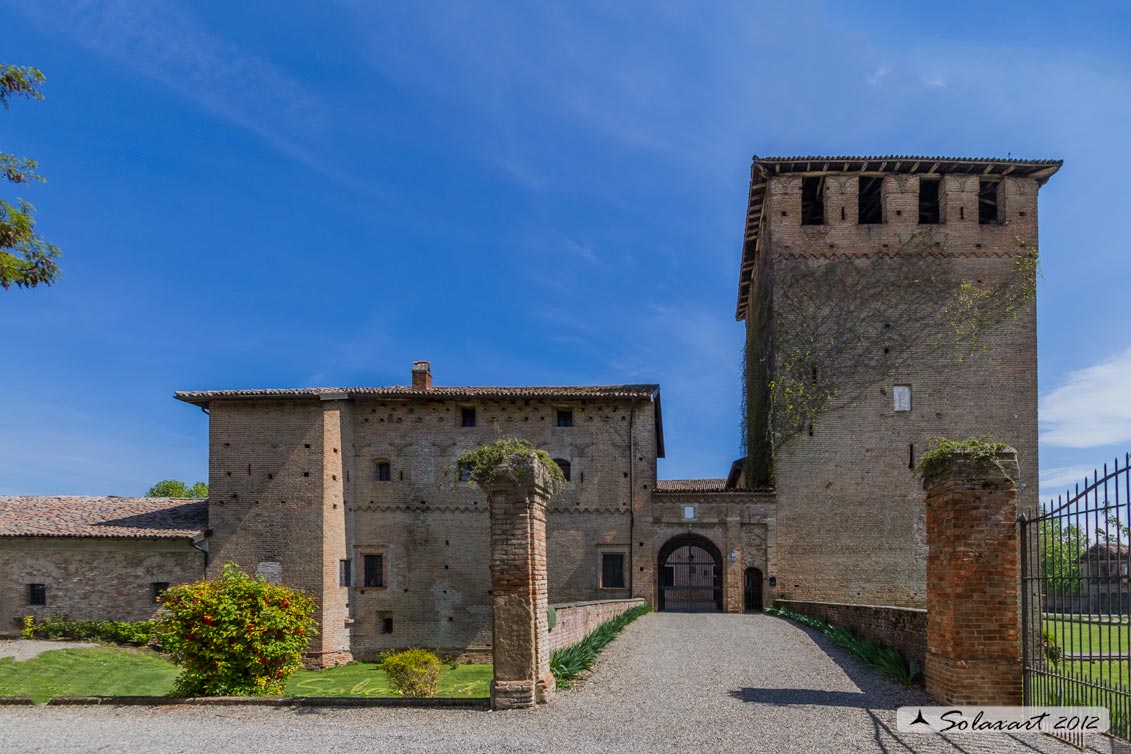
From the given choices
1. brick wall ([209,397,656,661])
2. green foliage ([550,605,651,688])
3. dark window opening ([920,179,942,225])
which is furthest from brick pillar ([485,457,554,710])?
dark window opening ([920,179,942,225])

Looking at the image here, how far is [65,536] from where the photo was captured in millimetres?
23641

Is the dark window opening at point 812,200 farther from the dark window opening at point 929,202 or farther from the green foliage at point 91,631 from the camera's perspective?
the green foliage at point 91,631

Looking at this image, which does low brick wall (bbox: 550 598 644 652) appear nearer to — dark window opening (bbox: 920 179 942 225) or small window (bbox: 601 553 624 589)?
small window (bbox: 601 553 624 589)

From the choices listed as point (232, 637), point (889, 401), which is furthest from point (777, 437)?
point (232, 637)

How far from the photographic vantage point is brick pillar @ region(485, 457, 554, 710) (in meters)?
9.34

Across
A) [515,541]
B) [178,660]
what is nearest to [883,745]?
[515,541]

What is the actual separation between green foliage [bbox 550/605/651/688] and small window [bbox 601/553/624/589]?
9.75 meters

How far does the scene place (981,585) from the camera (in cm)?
875

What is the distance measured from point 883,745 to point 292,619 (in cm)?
776

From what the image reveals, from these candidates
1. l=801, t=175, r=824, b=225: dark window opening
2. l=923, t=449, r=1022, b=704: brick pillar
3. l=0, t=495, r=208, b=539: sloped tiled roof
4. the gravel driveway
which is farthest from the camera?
l=801, t=175, r=824, b=225: dark window opening

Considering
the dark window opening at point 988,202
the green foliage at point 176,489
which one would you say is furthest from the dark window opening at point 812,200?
the green foliage at point 176,489

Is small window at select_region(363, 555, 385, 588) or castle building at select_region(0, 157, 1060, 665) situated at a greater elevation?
castle building at select_region(0, 157, 1060, 665)

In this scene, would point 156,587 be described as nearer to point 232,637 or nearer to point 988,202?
point 232,637

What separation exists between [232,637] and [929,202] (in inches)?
1050
